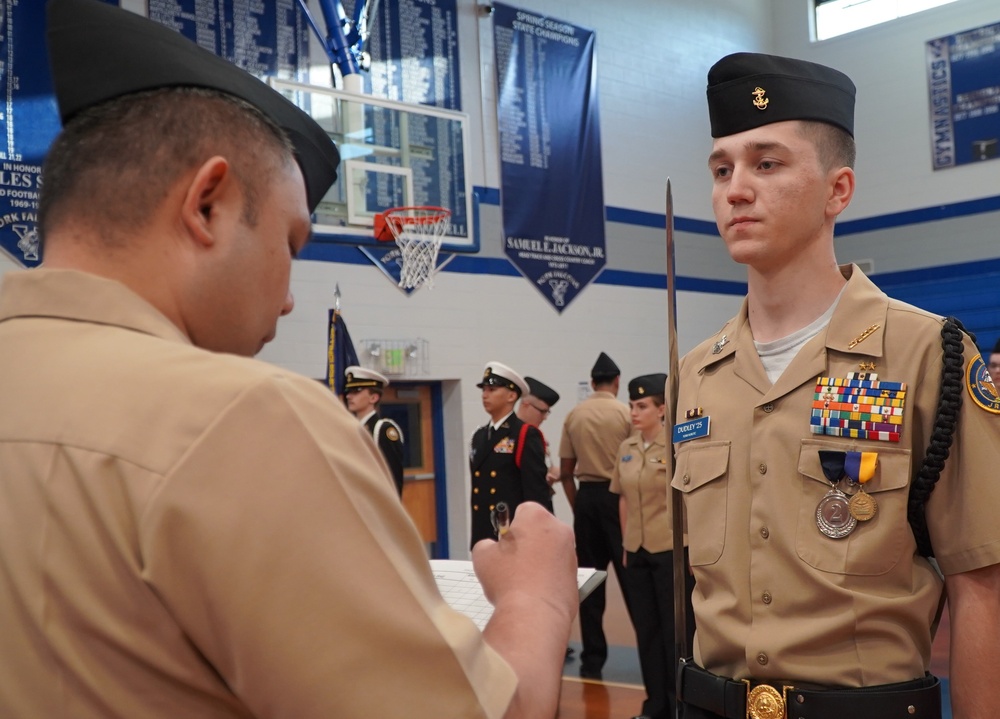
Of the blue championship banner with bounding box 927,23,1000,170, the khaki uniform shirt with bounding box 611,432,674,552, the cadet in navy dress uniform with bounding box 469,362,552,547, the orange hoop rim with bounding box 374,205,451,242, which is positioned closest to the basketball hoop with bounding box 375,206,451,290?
the orange hoop rim with bounding box 374,205,451,242

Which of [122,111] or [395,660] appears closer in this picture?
[395,660]

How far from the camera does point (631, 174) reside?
9.93 metres

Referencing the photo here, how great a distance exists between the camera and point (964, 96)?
10.1 meters

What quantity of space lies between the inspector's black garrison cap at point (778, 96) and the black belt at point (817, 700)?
942 millimetres

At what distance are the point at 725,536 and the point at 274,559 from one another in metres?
1.09

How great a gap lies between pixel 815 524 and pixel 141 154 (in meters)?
1.14

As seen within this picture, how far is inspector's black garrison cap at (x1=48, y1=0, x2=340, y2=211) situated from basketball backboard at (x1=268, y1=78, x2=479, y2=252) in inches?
231

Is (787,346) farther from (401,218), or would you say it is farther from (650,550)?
(401,218)

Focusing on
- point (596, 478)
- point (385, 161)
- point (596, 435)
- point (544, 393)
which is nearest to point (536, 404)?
point (544, 393)

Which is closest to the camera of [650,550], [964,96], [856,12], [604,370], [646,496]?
[650,550]

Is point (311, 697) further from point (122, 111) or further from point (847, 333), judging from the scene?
point (847, 333)

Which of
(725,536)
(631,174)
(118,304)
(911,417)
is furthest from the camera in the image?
(631,174)

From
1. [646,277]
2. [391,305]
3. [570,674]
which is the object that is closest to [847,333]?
[570,674]

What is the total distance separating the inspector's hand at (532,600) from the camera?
0.85 metres
